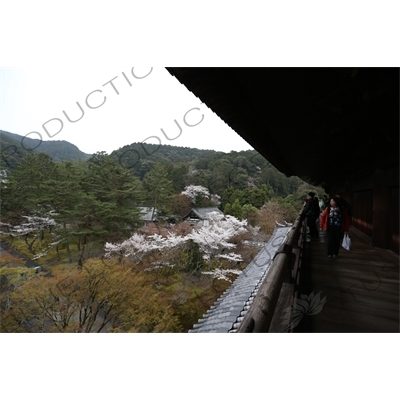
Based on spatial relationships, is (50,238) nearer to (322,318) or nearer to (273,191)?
(322,318)

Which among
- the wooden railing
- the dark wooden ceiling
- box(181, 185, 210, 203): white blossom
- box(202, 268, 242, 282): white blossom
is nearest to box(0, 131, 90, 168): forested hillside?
box(181, 185, 210, 203): white blossom

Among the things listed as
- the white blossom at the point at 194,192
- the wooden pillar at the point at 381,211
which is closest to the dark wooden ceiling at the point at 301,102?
the wooden pillar at the point at 381,211

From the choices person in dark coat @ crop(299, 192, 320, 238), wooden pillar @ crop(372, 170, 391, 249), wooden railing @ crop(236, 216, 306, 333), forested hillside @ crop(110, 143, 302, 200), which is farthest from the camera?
forested hillside @ crop(110, 143, 302, 200)

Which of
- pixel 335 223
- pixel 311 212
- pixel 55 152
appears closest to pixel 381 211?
pixel 335 223

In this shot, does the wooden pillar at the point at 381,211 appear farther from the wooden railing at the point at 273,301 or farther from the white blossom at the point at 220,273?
the white blossom at the point at 220,273

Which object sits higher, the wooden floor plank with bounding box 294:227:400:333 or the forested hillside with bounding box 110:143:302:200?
the forested hillside with bounding box 110:143:302:200

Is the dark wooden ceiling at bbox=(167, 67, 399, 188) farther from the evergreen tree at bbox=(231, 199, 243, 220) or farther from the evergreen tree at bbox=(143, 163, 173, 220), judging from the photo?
the evergreen tree at bbox=(231, 199, 243, 220)

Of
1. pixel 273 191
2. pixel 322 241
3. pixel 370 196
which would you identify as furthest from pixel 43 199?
pixel 273 191
